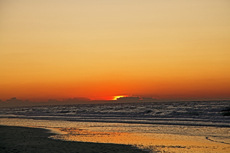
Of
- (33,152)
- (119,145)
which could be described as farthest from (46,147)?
(119,145)

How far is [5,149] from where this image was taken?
15859 mm

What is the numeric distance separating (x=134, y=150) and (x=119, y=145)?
6.21 feet

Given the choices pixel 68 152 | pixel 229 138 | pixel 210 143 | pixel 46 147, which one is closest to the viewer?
pixel 68 152

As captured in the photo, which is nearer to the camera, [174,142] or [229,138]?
[174,142]

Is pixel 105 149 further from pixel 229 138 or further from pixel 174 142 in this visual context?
pixel 229 138

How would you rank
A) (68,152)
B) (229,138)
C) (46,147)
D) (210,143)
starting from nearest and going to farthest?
1. (68,152)
2. (46,147)
3. (210,143)
4. (229,138)

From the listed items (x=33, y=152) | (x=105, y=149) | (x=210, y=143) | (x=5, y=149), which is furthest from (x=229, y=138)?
(x=5, y=149)

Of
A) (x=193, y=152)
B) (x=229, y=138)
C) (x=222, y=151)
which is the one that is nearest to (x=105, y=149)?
(x=193, y=152)

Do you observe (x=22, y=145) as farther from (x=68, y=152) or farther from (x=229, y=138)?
(x=229, y=138)

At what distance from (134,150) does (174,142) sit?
4425 millimetres

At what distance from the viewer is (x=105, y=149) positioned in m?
16.1

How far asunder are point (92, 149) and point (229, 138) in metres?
11.5

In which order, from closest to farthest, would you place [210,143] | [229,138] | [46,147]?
[46,147]
[210,143]
[229,138]

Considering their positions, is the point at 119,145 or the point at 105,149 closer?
the point at 105,149
